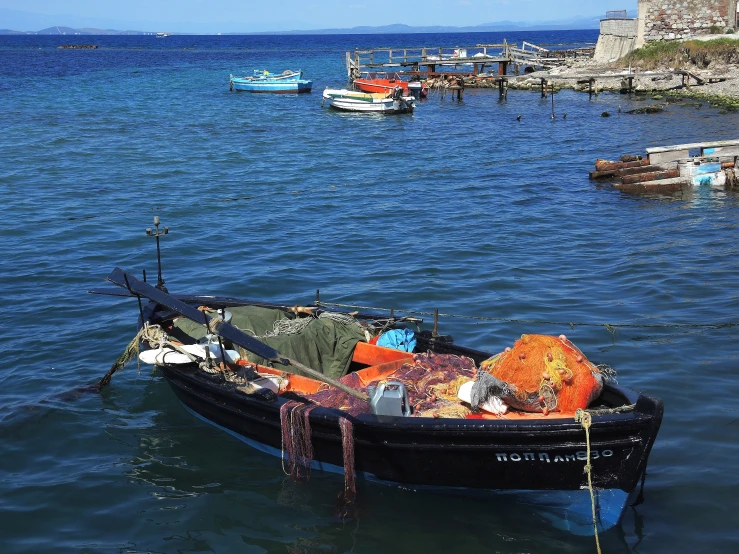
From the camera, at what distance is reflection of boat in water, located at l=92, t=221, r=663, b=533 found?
27.9 feet

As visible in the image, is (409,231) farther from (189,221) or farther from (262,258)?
(189,221)

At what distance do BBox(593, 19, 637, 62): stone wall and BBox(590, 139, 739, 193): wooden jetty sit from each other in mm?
33725

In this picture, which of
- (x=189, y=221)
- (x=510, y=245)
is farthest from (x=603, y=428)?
(x=189, y=221)

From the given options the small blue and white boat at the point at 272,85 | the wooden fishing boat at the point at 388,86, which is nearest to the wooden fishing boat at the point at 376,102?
the wooden fishing boat at the point at 388,86

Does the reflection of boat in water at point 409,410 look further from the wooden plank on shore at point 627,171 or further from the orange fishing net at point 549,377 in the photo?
the wooden plank on shore at point 627,171

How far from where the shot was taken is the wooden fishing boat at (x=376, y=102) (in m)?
48.5

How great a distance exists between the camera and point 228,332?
33.2ft

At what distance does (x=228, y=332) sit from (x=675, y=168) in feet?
63.0

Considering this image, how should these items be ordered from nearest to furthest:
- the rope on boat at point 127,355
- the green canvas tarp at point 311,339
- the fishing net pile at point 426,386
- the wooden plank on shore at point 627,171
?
the fishing net pile at point 426,386
the green canvas tarp at point 311,339
the rope on boat at point 127,355
the wooden plank on shore at point 627,171

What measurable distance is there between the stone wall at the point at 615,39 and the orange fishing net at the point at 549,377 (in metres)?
52.2

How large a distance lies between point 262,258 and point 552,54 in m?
70.5

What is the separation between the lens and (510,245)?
1997 cm

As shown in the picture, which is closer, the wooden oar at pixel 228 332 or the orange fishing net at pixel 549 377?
the orange fishing net at pixel 549 377

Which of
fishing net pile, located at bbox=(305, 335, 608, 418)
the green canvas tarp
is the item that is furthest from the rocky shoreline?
fishing net pile, located at bbox=(305, 335, 608, 418)
